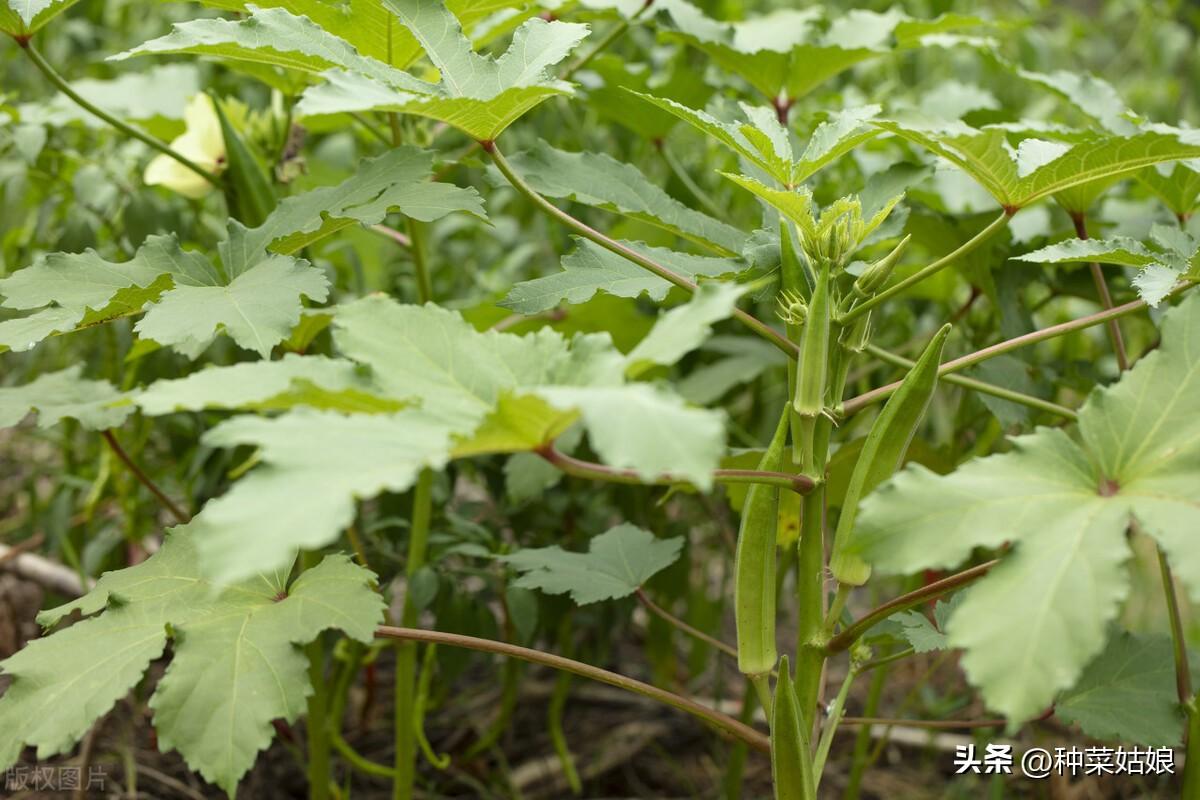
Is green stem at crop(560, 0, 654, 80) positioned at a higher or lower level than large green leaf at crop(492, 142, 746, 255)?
higher

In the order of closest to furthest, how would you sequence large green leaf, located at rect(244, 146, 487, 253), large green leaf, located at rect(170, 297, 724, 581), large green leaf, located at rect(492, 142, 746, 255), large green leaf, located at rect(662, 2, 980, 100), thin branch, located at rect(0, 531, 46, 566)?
large green leaf, located at rect(170, 297, 724, 581) < large green leaf, located at rect(244, 146, 487, 253) < large green leaf, located at rect(492, 142, 746, 255) < large green leaf, located at rect(662, 2, 980, 100) < thin branch, located at rect(0, 531, 46, 566)

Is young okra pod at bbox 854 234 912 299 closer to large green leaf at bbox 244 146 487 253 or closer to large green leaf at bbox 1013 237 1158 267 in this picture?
large green leaf at bbox 1013 237 1158 267

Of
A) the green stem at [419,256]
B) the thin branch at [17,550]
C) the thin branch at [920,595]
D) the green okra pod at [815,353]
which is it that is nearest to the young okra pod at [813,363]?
the green okra pod at [815,353]

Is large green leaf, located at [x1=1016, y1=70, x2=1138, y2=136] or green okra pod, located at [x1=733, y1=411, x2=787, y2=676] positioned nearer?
Result: green okra pod, located at [x1=733, y1=411, x2=787, y2=676]

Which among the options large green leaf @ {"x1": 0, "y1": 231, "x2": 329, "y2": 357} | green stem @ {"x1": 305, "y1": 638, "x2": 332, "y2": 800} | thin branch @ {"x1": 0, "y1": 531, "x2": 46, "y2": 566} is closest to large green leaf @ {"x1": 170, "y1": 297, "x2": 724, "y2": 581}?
large green leaf @ {"x1": 0, "y1": 231, "x2": 329, "y2": 357}

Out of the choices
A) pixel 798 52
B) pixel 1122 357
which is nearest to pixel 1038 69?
pixel 798 52

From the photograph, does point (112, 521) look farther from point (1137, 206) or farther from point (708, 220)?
point (1137, 206)

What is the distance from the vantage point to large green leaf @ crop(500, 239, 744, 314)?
2.78 feet

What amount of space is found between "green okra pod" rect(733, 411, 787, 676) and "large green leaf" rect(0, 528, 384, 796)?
28cm

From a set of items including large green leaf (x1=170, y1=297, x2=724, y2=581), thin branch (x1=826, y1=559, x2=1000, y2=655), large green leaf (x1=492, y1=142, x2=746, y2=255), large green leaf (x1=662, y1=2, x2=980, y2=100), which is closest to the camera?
large green leaf (x1=170, y1=297, x2=724, y2=581)

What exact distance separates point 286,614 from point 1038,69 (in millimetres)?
1740

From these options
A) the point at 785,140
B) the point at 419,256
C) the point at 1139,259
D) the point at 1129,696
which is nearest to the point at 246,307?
the point at 419,256

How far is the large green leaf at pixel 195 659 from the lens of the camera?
68 cm

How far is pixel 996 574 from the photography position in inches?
22.8
